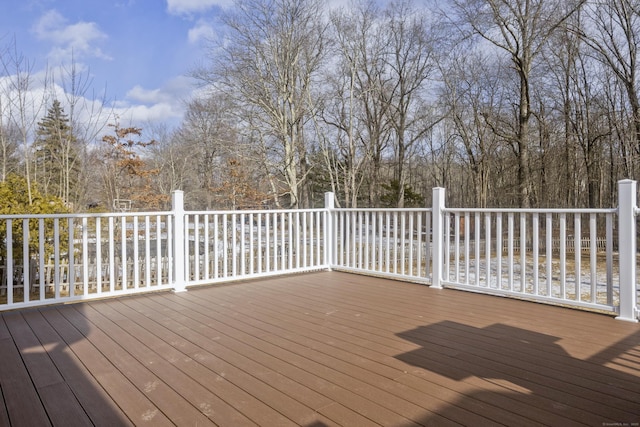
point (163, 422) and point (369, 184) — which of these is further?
point (369, 184)

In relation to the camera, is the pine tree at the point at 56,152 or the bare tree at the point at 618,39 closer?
the pine tree at the point at 56,152

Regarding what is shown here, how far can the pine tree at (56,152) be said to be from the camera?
316 inches

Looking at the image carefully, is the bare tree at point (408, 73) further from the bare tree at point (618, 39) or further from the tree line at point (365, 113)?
the bare tree at point (618, 39)

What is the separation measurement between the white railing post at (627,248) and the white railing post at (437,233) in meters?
1.53

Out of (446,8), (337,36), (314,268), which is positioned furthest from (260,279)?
(446,8)

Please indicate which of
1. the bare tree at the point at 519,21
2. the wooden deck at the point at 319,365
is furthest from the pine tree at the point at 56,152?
the bare tree at the point at 519,21

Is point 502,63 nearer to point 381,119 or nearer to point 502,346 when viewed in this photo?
point 381,119

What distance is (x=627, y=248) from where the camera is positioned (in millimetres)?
2971

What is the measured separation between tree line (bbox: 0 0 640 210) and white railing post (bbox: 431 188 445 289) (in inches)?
263

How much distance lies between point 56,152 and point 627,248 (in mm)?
10250

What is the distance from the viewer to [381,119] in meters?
16.9

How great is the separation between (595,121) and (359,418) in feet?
59.1

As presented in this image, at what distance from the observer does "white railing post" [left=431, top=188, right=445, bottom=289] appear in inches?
164

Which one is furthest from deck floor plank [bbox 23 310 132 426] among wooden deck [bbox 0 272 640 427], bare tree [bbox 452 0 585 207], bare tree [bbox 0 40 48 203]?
bare tree [bbox 452 0 585 207]
